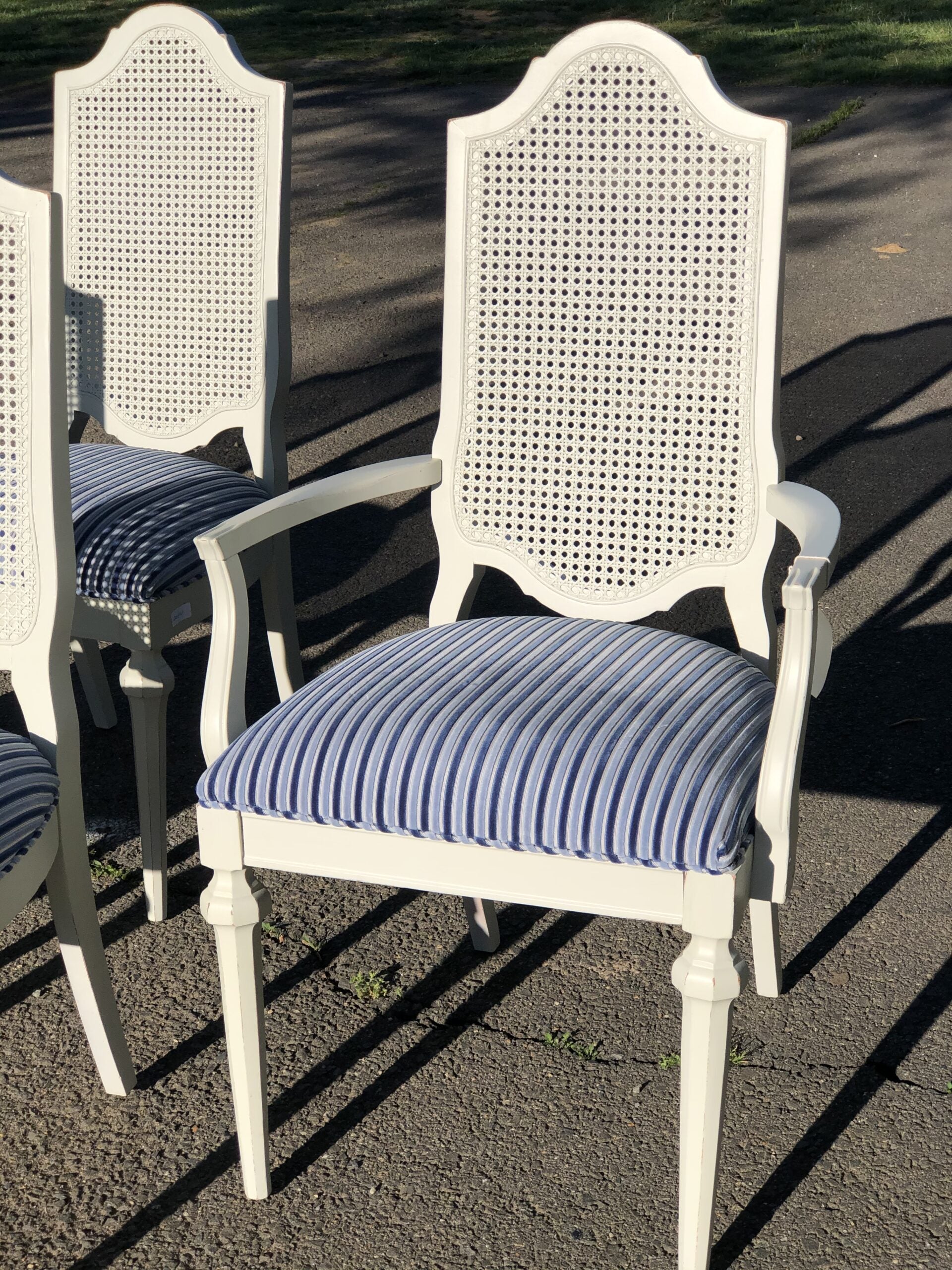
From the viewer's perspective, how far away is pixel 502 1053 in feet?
7.83

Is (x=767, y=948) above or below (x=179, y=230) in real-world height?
below

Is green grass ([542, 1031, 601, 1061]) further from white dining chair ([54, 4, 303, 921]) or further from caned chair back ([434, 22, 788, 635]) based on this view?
white dining chair ([54, 4, 303, 921])

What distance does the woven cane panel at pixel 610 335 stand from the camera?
2.36 meters

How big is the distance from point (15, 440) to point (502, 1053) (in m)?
1.22

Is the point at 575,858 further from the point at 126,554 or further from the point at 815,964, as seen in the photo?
the point at 126,554

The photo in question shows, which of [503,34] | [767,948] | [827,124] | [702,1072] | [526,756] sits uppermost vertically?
[526,756]

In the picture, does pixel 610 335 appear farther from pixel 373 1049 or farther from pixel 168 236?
pixel 373 1049

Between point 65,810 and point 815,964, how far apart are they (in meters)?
1.32

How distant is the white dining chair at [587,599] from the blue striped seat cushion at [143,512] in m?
0.40

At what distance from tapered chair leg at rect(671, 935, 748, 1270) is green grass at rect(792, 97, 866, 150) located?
8.08 metres

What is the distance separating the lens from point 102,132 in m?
3.05

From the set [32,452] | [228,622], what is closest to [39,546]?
[32,452]

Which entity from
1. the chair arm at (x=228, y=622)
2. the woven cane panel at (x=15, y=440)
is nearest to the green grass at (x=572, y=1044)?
the chair arm at (x=228, y=622)

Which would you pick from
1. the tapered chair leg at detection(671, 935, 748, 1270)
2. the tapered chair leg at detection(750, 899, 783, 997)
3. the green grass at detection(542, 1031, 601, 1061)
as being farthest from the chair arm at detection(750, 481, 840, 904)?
the green grass at detection(542, 1031, 601, 1061)
